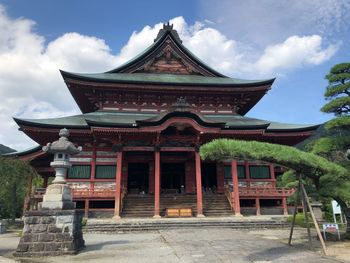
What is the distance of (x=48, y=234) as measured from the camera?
1009cm

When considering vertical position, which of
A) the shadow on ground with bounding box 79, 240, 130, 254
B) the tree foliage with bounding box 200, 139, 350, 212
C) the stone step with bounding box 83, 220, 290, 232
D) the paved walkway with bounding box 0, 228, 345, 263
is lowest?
the shadow on ground with bounding box 79, 240, 130, 254

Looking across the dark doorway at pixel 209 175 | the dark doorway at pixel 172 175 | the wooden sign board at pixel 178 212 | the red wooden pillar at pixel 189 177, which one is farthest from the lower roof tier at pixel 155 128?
the wooden sign board at pixel 178 212

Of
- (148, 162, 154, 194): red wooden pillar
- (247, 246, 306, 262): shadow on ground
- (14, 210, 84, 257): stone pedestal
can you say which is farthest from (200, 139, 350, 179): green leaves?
(148, 162, 154, 194): red wooden pillar

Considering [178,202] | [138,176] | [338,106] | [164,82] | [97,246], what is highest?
[164,82]

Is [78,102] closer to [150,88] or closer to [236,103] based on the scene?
[150,88]

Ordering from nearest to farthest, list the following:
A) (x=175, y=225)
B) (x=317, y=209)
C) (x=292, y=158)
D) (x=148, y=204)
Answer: (x=292, y=158)
(x=175, y=225)
(x=317, y=209)
(x=148, y=204)

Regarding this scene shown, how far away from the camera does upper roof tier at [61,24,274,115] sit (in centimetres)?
2350

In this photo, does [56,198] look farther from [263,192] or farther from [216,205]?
[263,192]

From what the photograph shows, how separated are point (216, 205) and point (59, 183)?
13323 mm

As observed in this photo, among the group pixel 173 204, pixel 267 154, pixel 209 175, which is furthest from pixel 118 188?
pixel 267 154

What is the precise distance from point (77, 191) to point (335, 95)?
54.5 feet

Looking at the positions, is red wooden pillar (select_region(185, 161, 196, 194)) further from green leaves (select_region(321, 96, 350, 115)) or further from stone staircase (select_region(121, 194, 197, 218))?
green leaves (select_region(321, 96, 350, 115))

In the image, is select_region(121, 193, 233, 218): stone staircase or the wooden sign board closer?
the wooden sign board

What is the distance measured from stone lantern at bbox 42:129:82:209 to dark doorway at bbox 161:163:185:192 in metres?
14.5
